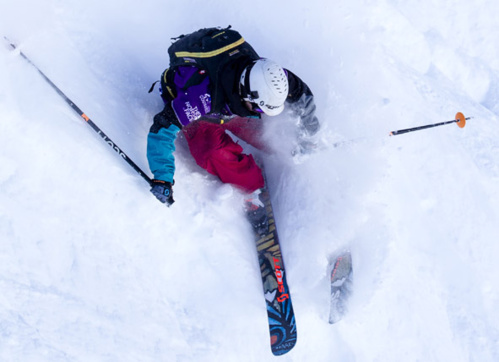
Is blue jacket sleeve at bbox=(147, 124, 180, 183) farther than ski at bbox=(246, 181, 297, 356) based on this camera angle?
No

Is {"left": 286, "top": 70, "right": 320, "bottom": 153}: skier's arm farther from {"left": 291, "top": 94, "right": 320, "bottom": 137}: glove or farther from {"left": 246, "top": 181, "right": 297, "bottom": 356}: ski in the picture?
{"left": 246, "top": 181, "right": 297, "bottom": 356}: ski

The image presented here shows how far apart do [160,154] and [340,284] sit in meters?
2.39

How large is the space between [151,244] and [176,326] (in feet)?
2.47

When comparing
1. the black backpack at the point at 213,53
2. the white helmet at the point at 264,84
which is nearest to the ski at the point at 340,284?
the white helmet at the point at 264,84

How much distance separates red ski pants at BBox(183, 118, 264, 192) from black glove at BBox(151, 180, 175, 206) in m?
0.68

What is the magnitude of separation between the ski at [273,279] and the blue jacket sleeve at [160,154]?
117 cm

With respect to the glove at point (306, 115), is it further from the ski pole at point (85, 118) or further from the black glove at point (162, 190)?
the ski pole at point (85, 118)

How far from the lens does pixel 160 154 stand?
11.2 ft

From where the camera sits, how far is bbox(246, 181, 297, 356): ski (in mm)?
3730

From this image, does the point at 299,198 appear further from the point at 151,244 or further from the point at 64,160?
the point at 64,160

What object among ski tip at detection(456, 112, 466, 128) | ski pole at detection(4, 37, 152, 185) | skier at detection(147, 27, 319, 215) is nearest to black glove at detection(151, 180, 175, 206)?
skier at detection(147, 27, 319, 215)

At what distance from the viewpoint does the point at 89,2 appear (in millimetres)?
4504

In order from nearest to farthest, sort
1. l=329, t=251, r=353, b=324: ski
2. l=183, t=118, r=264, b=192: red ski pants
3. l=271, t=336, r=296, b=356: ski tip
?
l=271, t=336, r=296, b=356: ski tip < l=183, t=118, r=264, b=192: red ski pants < l=329, t=251, r=353, b=324: ski

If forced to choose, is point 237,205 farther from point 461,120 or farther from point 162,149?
point 461,120
